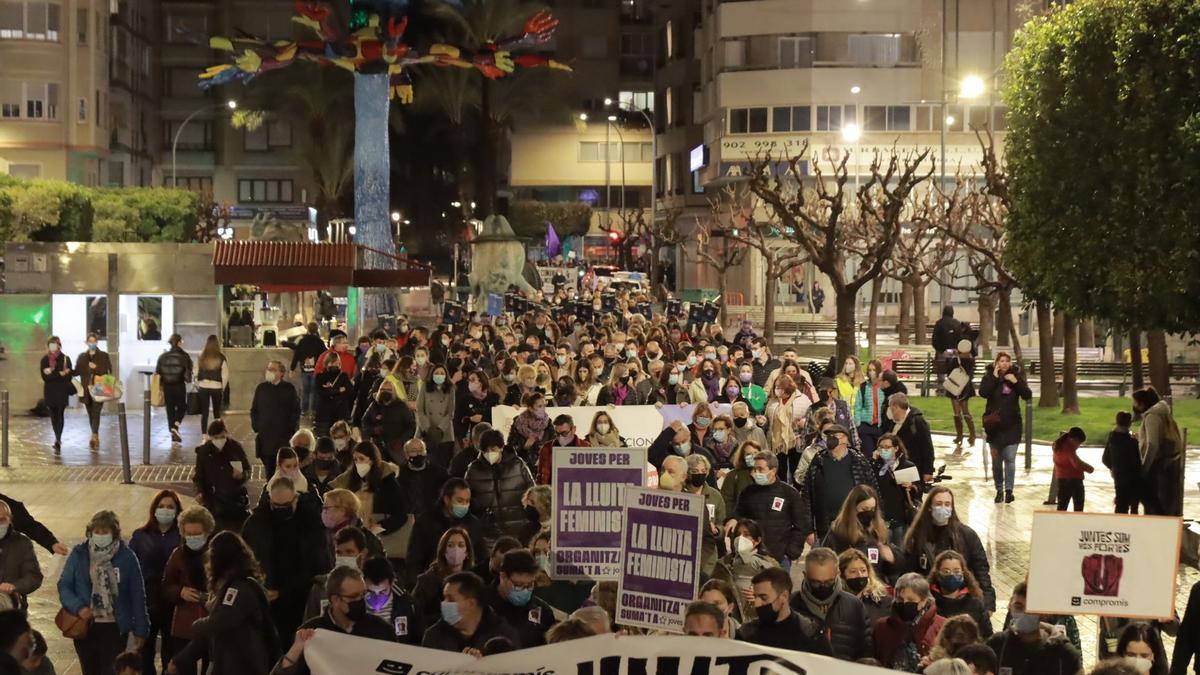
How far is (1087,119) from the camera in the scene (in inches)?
991

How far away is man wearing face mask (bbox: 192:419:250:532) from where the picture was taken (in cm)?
1423

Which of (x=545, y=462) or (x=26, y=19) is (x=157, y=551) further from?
(x=26, y=19)

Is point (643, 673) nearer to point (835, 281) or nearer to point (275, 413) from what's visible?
point (275, 413)

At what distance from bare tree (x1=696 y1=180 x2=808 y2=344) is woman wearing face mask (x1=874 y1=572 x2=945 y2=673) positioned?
137 feet

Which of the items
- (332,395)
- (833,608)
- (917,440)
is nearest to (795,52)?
(332,395)

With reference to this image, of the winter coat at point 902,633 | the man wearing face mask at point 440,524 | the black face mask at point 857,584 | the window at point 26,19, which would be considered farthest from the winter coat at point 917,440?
the window at point 26,19

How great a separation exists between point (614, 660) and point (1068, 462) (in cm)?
1155

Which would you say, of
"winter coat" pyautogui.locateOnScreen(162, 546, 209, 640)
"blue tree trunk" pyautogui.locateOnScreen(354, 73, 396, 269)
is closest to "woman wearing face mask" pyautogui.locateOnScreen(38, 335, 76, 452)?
"winter coat" pyautogui.locateOnScreen(162, 546, 209, 640)

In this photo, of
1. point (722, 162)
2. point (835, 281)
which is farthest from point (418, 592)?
point (722, 162)

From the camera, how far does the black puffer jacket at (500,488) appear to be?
44.8 feet

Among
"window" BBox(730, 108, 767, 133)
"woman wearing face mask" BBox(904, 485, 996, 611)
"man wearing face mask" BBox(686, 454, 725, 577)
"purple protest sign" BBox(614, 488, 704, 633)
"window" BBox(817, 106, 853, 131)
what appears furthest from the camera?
"window" BBox(730, 108, 767, 133)

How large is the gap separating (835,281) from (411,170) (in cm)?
6041

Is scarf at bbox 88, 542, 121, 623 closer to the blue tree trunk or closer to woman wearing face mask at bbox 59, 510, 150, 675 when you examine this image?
woman wearing face mask at bbox 59, 510, 150, 675

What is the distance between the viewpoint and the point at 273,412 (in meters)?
19.4
